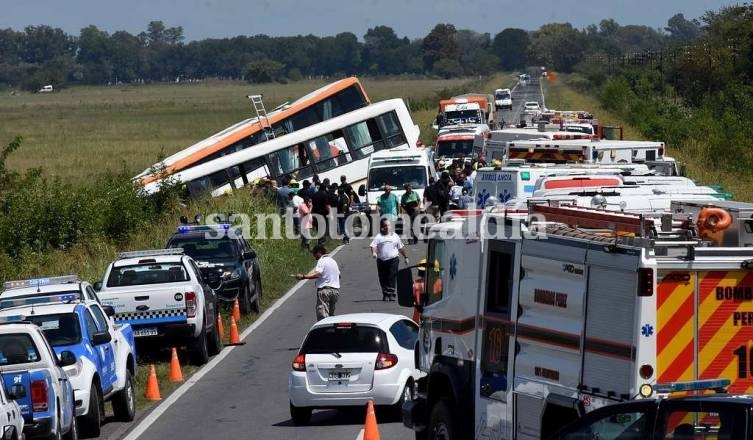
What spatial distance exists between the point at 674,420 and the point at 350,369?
9.26m

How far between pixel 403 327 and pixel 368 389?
1127 mm

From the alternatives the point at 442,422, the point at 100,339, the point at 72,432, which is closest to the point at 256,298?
the point at 100,339

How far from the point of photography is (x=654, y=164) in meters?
27.3

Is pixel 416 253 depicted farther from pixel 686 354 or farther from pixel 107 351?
pixel 686 354

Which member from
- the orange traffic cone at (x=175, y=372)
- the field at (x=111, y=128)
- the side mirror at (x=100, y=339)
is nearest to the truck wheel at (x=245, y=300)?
the orange traffic cone at (x=175, y=372)

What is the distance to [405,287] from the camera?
1309 cm

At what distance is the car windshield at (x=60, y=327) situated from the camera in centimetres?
1677

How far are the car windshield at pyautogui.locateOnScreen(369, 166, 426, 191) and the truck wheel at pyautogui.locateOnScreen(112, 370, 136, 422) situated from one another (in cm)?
2258

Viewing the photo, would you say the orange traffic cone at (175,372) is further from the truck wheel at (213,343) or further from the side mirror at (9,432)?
the side mirror at (9,432)

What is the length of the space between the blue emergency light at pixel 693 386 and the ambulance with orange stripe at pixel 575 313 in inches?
1.1

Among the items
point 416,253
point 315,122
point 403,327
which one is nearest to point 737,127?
point 315,122

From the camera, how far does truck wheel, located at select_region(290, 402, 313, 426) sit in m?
16.8

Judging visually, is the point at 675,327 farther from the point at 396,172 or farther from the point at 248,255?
the point at 396,172

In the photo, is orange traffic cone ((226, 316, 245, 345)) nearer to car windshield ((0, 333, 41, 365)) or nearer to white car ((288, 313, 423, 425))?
white car ((288, 313, 423, 425))
